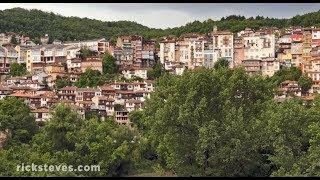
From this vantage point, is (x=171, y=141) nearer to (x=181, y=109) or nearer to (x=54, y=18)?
(x=181, y=109)

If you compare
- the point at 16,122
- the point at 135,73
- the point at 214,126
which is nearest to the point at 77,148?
the point at 214,126

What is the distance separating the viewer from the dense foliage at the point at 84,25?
3047 centimetres

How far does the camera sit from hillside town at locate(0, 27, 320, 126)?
59.4 ft

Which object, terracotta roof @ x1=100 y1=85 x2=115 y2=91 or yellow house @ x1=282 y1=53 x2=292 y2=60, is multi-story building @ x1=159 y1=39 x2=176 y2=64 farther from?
terracotta roof @ x1=100 y1=85 x2=115 y2=91

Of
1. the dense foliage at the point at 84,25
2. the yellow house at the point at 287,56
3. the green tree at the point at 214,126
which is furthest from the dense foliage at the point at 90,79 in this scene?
the green tree at the point at 214,126

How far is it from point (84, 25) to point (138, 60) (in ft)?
42.6

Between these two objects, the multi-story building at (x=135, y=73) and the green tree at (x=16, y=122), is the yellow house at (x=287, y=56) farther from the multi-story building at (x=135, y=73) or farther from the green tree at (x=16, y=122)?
the green tree at (x=16, y=122)

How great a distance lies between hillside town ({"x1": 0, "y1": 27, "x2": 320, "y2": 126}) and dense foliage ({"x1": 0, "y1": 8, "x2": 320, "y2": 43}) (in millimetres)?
3389

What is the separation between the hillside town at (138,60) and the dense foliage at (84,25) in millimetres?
3389

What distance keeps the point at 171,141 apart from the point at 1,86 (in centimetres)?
1229

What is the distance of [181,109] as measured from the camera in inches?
309

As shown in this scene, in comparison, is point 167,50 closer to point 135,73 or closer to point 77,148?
point 135,73

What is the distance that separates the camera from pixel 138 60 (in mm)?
24812

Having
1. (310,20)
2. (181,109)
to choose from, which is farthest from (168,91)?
(310,20)
